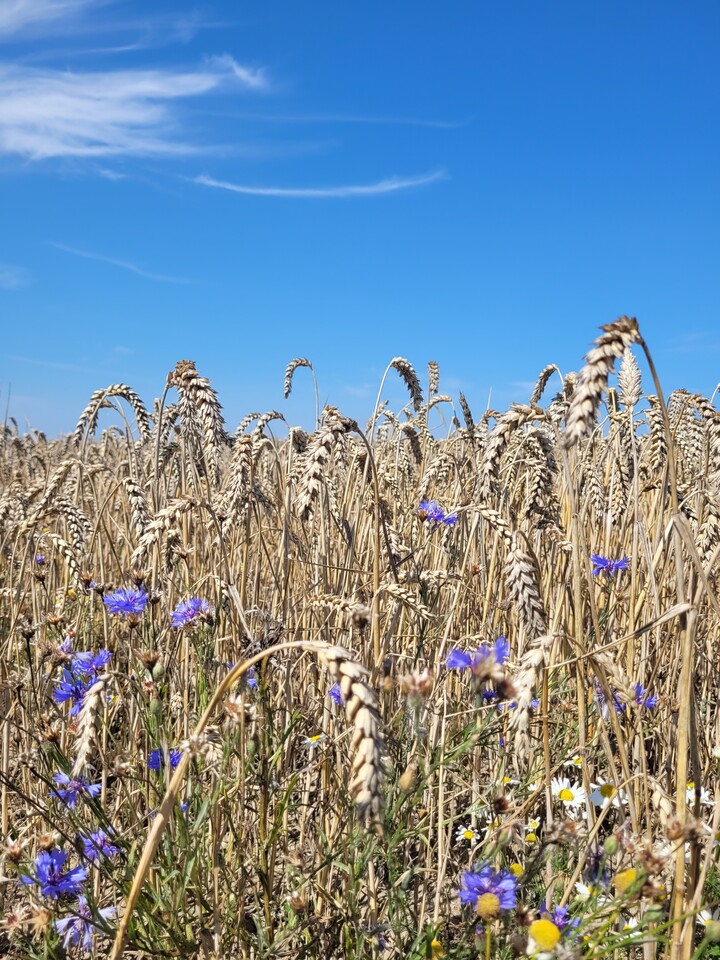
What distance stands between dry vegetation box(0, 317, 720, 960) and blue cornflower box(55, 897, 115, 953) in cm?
1

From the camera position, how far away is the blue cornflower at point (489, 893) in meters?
1.17

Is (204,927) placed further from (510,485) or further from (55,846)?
(510,485)

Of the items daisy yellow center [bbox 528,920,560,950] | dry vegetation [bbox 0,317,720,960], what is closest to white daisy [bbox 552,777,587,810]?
dry vegetation [bbox 0,317,720,960]

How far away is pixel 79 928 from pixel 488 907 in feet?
2.99

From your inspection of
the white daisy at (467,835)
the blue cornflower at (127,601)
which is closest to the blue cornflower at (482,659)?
the white daisy at (467,835)

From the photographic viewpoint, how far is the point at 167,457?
132 inches

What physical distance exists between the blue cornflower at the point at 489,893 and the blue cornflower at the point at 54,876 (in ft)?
2.37

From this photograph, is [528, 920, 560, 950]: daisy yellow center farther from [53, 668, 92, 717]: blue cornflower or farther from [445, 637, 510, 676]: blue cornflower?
[53, 668, 92, 717]: blue cornflower

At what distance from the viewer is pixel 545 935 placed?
119 cm

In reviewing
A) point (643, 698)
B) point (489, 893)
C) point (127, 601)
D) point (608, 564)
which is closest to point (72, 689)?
point (127, 601)

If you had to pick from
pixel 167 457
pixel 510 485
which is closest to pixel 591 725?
pixel 510 485

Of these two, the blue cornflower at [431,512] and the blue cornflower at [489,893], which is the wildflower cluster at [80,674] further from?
the blue cornflower at [431,512]

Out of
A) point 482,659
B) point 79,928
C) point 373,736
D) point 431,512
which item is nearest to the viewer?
point 373,736

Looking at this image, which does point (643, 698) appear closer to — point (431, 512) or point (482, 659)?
point (431, 512)
